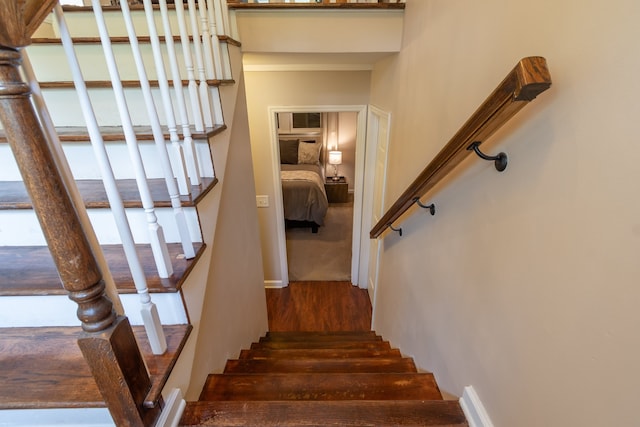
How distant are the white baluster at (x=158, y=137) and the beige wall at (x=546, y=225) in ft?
3.13

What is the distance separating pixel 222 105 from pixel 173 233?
2.33ft

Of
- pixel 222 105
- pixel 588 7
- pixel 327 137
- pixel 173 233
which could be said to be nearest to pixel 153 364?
pixel 173 233

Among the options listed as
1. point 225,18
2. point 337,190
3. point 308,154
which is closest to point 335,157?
point 308,154

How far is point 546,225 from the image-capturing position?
65 cm

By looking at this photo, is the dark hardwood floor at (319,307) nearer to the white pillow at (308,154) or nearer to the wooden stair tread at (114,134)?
the wooden stair tread at (114,134)

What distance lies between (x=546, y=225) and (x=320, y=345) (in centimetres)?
195

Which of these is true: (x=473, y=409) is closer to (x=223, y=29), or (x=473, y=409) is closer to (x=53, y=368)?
(x=53, y=368)

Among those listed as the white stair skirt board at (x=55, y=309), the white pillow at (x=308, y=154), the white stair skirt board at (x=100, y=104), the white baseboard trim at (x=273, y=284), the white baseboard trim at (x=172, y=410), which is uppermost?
the white stair skirt board at (x=100, y=104)

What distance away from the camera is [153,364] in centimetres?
84

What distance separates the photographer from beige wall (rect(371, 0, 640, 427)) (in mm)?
496

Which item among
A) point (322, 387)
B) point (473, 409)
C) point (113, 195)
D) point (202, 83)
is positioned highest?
point (202, 83)

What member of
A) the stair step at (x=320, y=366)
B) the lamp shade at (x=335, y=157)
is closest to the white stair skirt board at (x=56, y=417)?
the stair step at (x=320, y=366)

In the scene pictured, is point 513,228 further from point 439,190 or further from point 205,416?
point 205,416

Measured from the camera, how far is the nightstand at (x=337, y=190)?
6113mm
